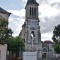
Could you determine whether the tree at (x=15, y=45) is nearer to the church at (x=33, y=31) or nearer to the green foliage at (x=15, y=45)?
the green foliage at (x=15, y=45)

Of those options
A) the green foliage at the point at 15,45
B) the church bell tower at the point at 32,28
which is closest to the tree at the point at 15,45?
the green foliage at the point at 15,45

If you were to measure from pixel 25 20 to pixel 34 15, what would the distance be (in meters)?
4.97

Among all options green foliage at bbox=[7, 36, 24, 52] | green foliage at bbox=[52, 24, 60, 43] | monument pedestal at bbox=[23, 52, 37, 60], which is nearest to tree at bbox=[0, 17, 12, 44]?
monument pedestal at bbox=[23, 52, 37, 60]

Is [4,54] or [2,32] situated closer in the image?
[2,32]

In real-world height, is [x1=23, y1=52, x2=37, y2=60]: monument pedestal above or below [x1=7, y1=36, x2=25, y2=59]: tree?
below

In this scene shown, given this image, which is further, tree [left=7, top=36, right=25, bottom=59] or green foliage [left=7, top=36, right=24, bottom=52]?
tree [left=7, top=36, right=25, bottom=59]

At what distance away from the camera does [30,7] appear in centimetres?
9394

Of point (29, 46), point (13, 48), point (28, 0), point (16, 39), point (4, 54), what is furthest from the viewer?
point (28, 0)

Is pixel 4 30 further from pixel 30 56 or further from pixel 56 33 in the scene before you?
pixel 56 33

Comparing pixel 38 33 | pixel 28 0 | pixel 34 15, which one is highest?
pixel 28 0

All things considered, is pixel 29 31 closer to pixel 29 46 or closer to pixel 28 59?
pixel 29 46

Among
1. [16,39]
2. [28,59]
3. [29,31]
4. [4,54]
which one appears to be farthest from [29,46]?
[28,59]

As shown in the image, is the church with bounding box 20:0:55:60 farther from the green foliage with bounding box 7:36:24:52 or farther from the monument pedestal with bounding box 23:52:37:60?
the monument pedestal with bounding box 23:52:37:60

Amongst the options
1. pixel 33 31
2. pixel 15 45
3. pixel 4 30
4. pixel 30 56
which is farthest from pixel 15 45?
pixel 33 31
